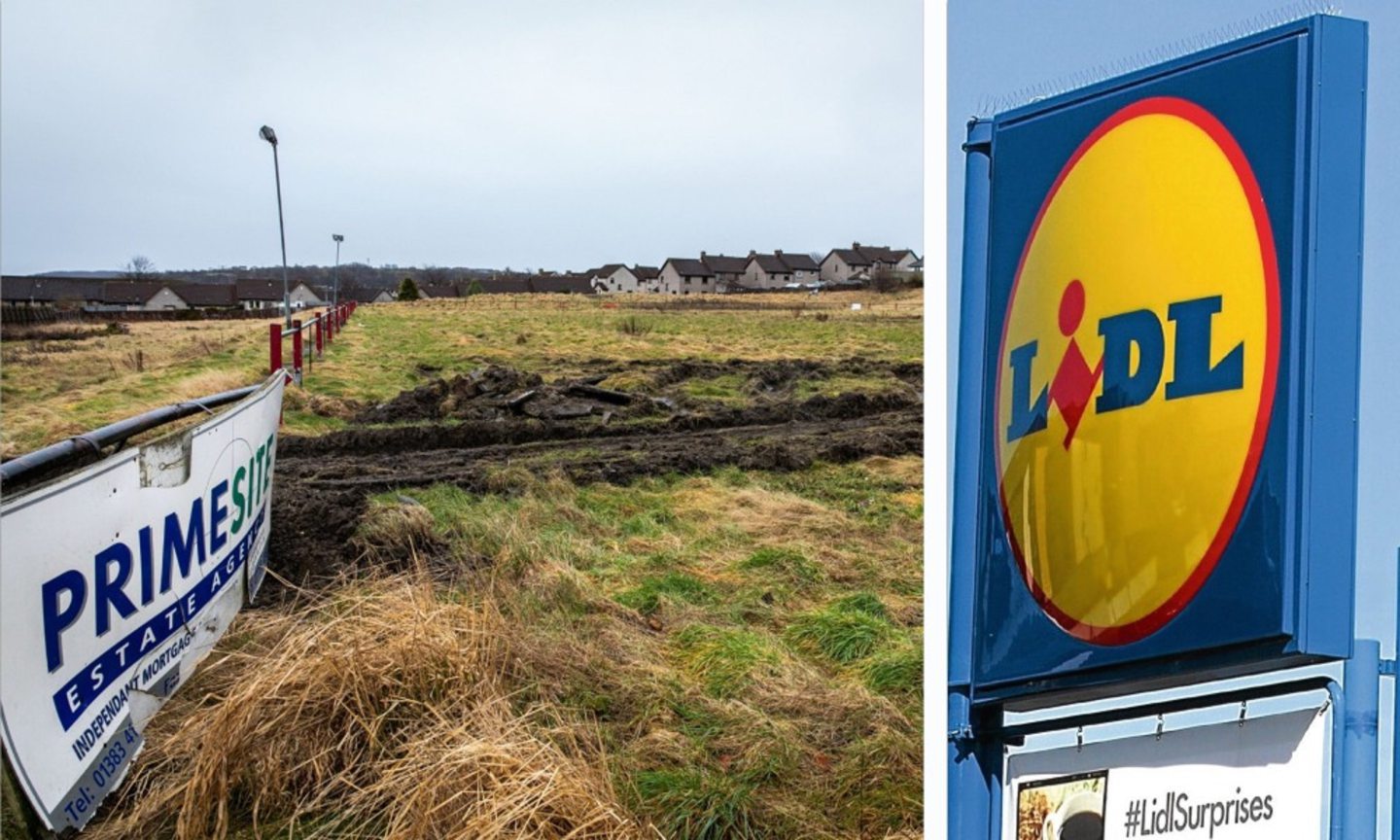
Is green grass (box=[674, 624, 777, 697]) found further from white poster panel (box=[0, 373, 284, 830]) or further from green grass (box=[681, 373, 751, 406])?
green grass (box=[681, 373, 751, 406])

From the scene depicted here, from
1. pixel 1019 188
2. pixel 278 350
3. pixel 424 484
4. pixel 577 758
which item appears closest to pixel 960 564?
pixel 1019 188

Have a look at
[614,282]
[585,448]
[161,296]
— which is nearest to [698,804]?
[585,448]

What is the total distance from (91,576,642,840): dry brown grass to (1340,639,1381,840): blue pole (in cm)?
147

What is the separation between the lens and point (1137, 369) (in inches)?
54.1

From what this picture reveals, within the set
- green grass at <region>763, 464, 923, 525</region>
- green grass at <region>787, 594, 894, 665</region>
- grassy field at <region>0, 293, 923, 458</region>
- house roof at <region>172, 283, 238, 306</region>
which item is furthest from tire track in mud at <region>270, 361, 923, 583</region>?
house roof at <region>172, 283, 238, 306</region>

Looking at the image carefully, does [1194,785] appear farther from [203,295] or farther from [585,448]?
[203,295]

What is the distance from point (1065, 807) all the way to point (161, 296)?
97.2 ft

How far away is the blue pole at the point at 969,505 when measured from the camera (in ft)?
5.48

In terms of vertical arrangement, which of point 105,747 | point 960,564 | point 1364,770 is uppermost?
point 960,564

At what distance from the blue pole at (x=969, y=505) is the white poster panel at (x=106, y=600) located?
1.58 meters

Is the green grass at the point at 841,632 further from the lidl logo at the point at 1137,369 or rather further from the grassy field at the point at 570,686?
the lidl logo at the point at 1137,369

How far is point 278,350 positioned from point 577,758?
642cm

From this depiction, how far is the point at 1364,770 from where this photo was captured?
129cm

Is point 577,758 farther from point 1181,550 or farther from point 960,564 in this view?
point 1181,550
